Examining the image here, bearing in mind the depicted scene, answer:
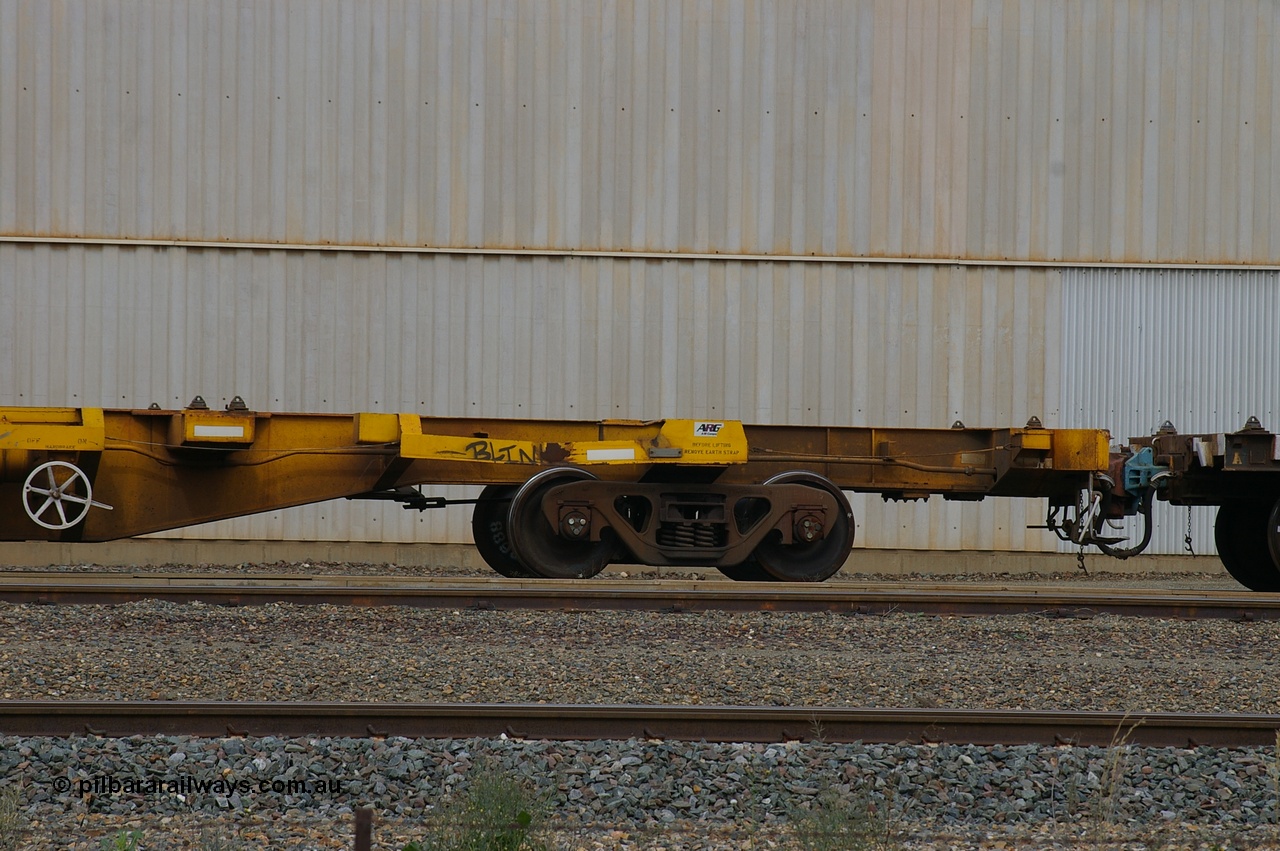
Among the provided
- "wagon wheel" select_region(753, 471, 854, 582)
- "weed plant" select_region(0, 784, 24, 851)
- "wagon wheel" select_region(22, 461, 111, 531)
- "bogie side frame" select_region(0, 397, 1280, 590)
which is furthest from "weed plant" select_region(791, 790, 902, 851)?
"wagon wheel" select_region(22, 461, 111, 531)

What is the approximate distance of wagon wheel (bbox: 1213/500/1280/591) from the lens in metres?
11.3

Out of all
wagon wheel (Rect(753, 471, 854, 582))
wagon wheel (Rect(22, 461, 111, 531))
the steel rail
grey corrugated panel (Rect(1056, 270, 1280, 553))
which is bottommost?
the steel rail

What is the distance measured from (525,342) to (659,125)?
314cm

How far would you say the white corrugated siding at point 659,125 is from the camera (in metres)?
14.8

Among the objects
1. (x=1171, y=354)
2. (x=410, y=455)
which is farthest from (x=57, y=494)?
A: (x=1171, y=354)

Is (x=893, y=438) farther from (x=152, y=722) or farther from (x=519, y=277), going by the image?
(x=152, y=722)

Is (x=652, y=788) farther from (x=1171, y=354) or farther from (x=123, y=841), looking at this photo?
(x=1171, y=354)

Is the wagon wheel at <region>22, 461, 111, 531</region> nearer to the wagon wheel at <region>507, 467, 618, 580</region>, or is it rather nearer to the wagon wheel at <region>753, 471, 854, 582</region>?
the wagon wheel at <region>507, 467, 618, 580</region>

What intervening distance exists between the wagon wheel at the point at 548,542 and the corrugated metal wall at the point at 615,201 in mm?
4616

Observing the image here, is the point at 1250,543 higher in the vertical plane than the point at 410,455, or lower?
lower

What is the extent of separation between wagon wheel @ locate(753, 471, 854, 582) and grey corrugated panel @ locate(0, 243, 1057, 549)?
4.38 metres

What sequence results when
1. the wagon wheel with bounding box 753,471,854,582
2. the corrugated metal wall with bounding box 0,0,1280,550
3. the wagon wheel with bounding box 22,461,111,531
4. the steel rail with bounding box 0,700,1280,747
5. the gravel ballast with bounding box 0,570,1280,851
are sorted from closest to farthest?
the gravel ballast with bounding box 0,570,1280,851 < the steel rail with bounding box 0,700,1280,747 < the wagon wheel with bounding box 22,461,111,531 < the wagon wheel with bounding box 753,471,854,582 < the corrugated metal wall with bounding box 0,0,1280,550

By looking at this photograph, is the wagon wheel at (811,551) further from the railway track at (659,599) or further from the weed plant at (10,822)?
the weed plant at (10,822)

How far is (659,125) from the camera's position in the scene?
1500cm
